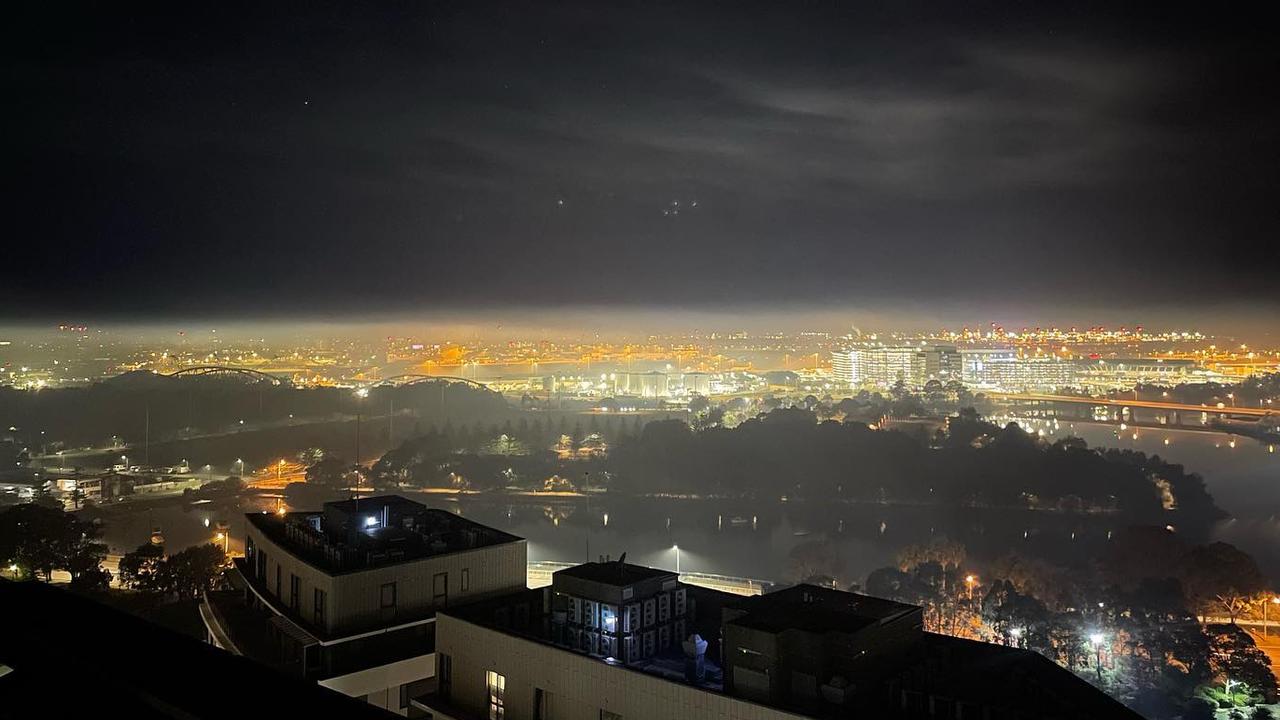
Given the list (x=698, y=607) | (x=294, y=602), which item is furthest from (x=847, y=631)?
(x=294, y=602)

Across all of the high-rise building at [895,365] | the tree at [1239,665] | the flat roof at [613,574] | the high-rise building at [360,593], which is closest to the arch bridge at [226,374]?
the high-rise building at [895,365]

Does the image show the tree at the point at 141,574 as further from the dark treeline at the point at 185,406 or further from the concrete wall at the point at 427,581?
the dark treeline at the point at 185,406

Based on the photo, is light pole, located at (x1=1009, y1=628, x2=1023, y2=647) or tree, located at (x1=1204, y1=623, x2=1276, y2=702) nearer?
tree, located at (x1=1204, y1=623, x2=1276, y2=702)

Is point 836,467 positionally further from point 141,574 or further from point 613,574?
point 613,574

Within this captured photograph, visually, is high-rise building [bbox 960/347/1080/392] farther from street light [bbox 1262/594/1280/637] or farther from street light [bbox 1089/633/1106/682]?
street light [bbox 1089/633/1106/682]

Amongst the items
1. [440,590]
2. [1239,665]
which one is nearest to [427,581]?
[440,590]

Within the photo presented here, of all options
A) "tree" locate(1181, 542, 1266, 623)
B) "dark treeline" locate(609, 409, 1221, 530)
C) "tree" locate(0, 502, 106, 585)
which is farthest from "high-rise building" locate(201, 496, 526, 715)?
"dark treeline" locate(609, 409, 1221, 530)

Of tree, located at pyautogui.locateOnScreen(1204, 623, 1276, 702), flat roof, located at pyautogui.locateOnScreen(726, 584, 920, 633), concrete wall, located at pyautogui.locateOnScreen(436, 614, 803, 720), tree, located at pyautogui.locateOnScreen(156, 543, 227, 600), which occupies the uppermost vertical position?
flat roof, located at pyautogui.locateOnScreen(726, 584, 920, 633)

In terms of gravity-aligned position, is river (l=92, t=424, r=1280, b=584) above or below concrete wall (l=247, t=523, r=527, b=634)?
below
